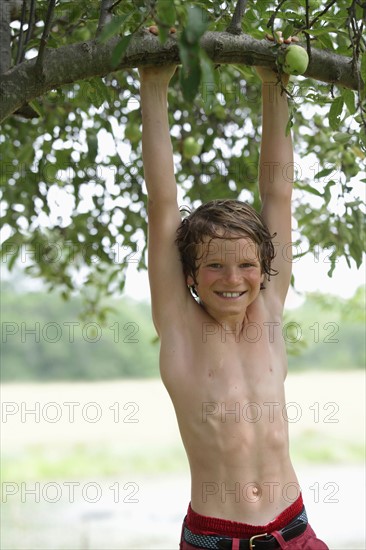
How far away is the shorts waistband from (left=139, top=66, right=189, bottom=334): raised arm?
1.09ft

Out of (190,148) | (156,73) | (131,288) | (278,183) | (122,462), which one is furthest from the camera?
(122,462)

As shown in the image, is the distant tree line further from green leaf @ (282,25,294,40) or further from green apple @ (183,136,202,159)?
green leaf @ (282,25,294,40)

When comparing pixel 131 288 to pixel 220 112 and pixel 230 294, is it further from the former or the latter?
pixel 230 294

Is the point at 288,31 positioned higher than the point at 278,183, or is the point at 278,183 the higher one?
the point at 288,31

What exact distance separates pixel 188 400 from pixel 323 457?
6399 mm

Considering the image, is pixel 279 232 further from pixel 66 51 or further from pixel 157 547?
pixel 157 547

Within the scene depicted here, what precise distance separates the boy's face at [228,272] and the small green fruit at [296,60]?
1.00 feet

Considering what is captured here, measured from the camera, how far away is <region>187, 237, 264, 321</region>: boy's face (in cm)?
146

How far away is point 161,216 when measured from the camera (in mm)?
1509

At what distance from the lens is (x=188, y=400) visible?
4.75ft

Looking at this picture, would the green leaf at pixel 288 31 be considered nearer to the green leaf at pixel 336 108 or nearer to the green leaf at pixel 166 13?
the green leaf at pixel 336 108

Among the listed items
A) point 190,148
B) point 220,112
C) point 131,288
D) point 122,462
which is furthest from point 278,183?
point 122,462

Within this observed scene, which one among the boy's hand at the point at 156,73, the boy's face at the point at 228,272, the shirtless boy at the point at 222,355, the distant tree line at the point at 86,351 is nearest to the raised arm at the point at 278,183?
the shirtless boy at the point at 222,355

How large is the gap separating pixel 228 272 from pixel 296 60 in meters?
0.37
